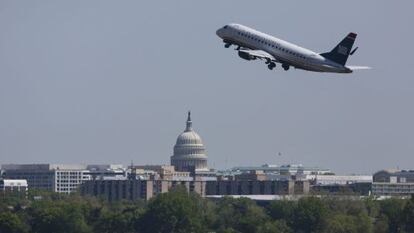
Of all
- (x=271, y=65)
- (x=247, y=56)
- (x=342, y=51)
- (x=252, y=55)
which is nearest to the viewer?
(x=252, y=55)

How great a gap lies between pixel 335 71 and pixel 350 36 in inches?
345

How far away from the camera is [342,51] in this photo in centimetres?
19638

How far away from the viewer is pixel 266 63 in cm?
19725

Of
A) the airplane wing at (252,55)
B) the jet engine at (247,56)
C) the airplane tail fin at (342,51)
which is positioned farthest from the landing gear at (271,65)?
the airplane tail fin at (342,51)

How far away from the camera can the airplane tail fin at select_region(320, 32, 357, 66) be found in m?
195

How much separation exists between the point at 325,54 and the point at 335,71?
6.56 meters

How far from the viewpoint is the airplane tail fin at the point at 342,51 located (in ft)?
641

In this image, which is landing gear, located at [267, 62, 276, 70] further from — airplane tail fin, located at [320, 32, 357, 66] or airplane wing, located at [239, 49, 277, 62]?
airplane tail fin, located at [320, 32, 357, 66]

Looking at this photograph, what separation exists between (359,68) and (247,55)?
531 inches

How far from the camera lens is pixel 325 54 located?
19825 cm

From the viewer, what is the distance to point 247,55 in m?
197

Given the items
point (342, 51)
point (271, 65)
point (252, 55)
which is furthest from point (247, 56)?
point (342, 51)

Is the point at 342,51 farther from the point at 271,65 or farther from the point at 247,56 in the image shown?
the point at 247,56

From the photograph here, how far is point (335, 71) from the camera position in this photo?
192 meters
